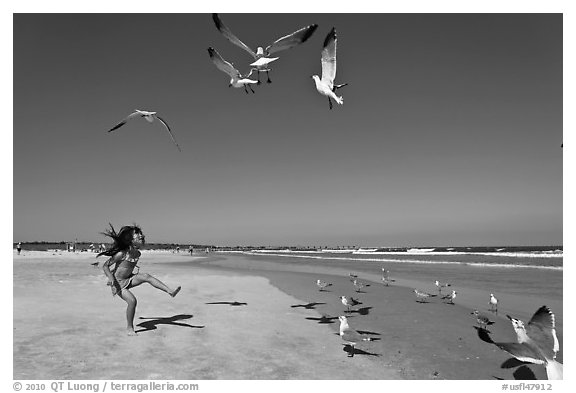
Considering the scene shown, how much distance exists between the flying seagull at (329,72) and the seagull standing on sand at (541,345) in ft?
15.1

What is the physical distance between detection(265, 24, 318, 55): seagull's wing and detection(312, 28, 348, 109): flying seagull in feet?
1.32

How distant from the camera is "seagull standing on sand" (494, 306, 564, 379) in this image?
14.0 feet

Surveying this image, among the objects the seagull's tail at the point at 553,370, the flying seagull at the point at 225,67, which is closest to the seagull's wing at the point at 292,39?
the flying seagull at the point at 225,67

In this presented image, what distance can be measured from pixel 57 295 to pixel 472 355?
A: 433 inches

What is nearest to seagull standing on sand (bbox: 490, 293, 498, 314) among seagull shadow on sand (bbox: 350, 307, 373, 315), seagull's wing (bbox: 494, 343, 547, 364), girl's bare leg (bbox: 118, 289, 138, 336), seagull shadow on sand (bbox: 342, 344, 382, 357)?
seagull shadow on sand (bbox: 350, 307, 373, 315)

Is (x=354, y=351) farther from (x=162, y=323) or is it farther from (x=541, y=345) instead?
(x=162, y=323)

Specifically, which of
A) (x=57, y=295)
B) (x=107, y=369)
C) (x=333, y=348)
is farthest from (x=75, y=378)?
(x=57, y=295)

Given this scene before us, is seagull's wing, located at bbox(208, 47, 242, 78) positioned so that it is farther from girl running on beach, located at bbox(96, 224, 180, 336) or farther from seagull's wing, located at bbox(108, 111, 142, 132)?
girl running on beach, located at bbox(96, 224, 180, 336)

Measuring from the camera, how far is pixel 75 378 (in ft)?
17.3

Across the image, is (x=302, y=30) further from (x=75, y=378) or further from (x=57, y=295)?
(x=57, y=295)

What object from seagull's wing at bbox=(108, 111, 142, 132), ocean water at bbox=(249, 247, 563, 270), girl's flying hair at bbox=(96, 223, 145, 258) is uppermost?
seagull's wing at bbox=(108, 111, 142, 132)

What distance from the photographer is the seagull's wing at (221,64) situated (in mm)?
8281

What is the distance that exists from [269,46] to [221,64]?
52.9 inches

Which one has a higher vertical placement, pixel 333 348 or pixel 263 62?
pixel 263 62
